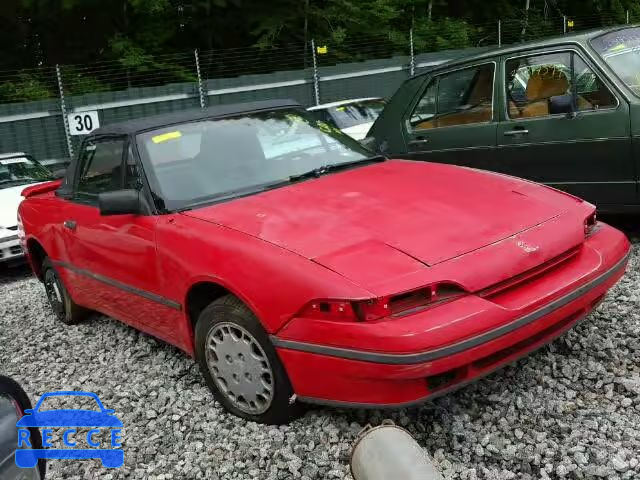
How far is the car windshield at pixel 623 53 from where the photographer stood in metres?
4.99

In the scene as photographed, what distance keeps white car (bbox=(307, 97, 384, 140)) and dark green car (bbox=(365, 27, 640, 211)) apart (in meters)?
4.49

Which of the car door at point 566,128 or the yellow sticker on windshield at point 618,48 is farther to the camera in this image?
the yellow sticker on windshield at point 618,48

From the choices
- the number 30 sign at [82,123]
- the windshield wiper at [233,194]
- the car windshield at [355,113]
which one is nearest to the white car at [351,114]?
the car windshield at [355,113]

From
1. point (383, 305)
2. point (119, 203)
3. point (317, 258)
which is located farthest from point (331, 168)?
point (383, 305)

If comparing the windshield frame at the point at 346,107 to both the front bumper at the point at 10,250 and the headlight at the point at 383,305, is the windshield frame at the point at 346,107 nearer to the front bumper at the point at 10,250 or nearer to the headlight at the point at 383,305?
the front bumper at the point at 10,250

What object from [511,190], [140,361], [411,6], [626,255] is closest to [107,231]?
[140,361]

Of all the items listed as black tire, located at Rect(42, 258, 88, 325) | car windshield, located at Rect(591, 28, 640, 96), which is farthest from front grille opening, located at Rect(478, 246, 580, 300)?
black tire, located at Rect(42, 258, 88, 325)

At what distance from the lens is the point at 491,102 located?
5656 mm

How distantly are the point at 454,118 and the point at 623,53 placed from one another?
142 centimetres

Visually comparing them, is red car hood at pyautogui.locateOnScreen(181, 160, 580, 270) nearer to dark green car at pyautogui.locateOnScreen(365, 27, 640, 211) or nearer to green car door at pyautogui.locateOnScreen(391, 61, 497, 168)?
dark green car at pyautogui.locateOnScreen(365, 27, 640, 211)

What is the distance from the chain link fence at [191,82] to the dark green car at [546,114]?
9767 mm

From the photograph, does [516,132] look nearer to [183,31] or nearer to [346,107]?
[346,107]

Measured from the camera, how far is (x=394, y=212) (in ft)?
10.7

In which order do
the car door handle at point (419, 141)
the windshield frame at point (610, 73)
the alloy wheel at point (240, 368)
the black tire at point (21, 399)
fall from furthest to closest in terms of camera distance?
the car door handle at point (419, 141)
the windshield frame at point (610, 73)
the alloy wheel at point (240, 368)
the black tire at point (21, 399)
